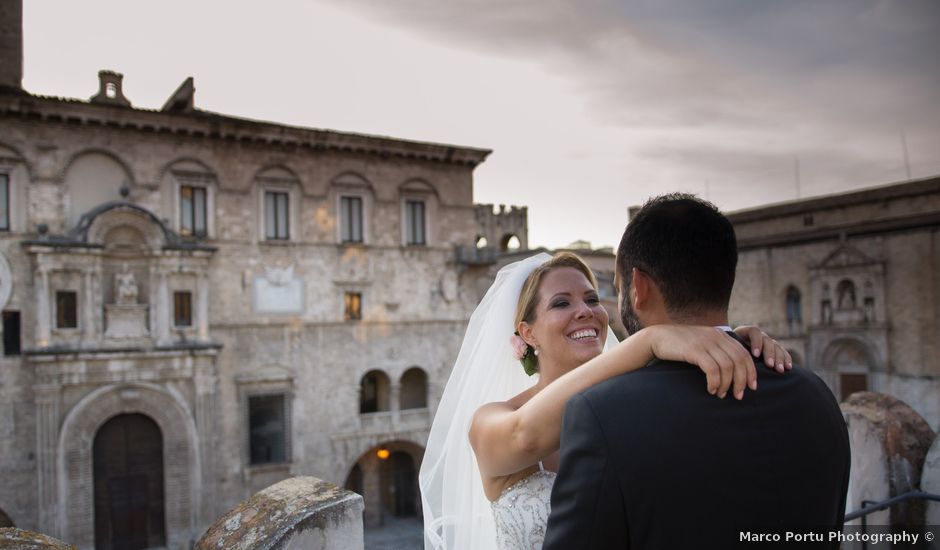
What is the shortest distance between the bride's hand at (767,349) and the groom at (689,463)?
0.04 m

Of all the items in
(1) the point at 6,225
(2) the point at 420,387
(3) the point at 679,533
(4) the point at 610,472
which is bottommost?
(2) the point at 420,387

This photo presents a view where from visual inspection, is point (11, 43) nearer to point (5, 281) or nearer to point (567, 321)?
point (5, 281)

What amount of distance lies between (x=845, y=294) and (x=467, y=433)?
92.1 ft

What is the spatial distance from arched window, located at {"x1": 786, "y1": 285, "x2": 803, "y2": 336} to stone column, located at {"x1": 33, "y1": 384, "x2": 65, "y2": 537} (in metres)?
27.5

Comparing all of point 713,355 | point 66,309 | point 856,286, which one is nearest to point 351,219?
point 66,309

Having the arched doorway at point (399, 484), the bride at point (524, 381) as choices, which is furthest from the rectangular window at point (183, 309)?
the bride at point (524, 381)

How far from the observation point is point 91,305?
17953 millimetres

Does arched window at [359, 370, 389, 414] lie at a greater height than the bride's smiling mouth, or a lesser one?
lesser

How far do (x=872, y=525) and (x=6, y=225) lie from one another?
1958 cm

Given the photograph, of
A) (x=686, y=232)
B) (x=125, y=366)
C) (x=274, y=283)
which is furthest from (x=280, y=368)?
(x=686, y=232)

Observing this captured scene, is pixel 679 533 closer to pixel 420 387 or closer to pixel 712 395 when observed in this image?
pixel 712 395

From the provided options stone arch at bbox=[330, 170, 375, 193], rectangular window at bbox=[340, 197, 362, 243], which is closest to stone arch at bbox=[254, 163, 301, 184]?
stone arch at bbox=[330, 170, 375, 193]

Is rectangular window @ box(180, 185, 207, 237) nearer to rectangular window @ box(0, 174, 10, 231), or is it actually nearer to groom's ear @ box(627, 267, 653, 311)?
rectangular window @ box(0, 174, 10, 231)

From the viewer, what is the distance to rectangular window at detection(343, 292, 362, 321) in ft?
71.6
